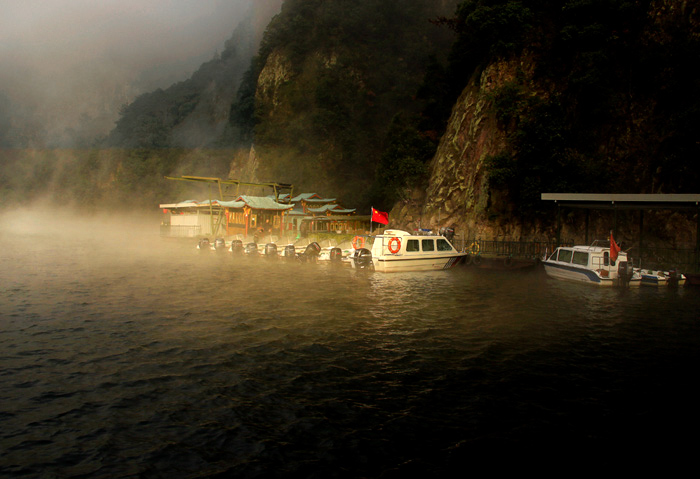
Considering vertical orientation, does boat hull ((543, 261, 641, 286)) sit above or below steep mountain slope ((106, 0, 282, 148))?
below

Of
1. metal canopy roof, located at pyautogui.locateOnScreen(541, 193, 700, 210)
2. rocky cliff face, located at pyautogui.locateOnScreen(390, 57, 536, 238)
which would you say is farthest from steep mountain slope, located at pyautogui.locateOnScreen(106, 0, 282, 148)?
metal canopy roof, located at pyautogui.locateOnScreen(541, 193, 700, 210)

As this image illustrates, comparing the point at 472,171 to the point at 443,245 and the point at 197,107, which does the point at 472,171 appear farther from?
the point at 197,107

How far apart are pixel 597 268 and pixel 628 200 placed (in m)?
4.09

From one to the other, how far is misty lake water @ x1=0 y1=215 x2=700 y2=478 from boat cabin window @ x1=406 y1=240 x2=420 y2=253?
25.8 ft

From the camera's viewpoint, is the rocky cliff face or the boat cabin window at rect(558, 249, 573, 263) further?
the rocky cliff face

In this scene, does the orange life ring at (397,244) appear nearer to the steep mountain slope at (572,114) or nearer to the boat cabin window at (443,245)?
the boat cabin window at (443,245)

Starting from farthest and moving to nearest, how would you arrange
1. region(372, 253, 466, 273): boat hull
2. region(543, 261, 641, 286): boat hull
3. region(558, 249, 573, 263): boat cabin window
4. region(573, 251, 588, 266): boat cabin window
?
region(372, 253, 466, 273): boat hull → region(558, 249, 573, 263): boat cabin window → region(573, 251, 588, 266): boat cabin window → region(543, 261, 641, 286): boat hull

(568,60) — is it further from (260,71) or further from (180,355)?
(260,71)

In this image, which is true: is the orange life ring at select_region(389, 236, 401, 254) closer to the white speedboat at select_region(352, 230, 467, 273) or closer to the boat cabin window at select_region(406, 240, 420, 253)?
the white speedboat at select_region(352, 230, 467, 273)

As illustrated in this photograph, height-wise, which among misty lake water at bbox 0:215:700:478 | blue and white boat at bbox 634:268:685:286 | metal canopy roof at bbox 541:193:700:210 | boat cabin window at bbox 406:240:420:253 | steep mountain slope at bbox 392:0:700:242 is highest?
steep mountain slope at bbox 392:0:700:242

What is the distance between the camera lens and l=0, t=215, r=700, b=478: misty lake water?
6.77 metres

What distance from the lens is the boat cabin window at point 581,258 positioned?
77.2 feet

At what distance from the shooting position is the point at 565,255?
24.8m

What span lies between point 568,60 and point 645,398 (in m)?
39.5
